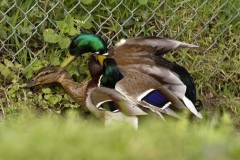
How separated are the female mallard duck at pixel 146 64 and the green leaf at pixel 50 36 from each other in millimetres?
187

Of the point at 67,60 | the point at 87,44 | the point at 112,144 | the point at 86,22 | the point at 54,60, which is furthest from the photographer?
the point at 86,22

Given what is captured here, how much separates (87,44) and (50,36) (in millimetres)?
337

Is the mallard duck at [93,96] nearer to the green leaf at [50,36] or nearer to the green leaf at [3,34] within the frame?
the green leaf at [50,36]

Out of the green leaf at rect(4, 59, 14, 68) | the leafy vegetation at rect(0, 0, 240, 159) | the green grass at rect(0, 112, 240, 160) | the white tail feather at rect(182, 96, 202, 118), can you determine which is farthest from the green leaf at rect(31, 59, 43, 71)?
the green grass at rect(0, 112, 240, 160)

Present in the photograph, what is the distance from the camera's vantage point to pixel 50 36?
534cm

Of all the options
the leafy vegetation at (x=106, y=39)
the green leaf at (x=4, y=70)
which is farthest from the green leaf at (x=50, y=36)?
the green leaf at (x=4, y=70)

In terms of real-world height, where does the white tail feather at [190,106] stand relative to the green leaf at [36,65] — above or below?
below

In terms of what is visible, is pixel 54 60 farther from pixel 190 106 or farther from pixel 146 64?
pixel 190 106

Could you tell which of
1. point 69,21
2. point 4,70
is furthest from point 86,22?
point 4,70

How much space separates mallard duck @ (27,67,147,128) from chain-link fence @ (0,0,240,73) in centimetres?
22

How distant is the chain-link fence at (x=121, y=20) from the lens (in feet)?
17.8

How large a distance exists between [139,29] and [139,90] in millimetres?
1063

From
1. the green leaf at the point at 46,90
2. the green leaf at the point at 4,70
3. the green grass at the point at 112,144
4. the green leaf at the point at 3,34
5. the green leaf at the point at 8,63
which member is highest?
the green grass at the point at 112,144

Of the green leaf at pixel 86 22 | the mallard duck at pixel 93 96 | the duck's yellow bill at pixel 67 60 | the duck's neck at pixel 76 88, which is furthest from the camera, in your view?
the green leaf at pixel 86 22
